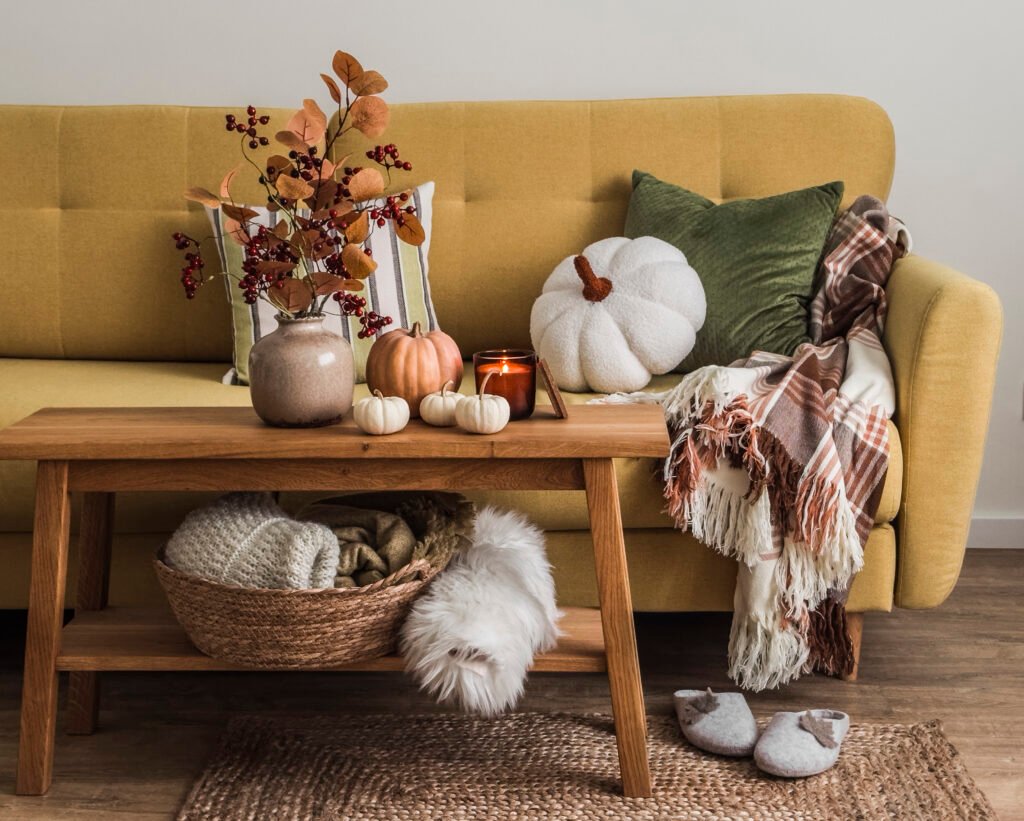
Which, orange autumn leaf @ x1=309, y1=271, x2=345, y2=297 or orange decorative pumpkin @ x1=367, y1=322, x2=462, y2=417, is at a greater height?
orange autumn leaf @ x1=309, y1=271, x2=345, y2=297

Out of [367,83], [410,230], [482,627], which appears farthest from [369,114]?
[482,627]

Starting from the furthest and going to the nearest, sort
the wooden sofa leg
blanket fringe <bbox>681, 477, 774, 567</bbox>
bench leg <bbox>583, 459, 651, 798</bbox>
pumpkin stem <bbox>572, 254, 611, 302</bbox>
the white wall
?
1. the white wall
2. pumpkin stem <bbox>572, 254, 611, 302</bbox>
3. the wooden sofa leg
4. blanket fringe <bbox>681, 477, 774, 567</bbox>
5. bench leg <bbox>583, 459, 651, 798</bbox>

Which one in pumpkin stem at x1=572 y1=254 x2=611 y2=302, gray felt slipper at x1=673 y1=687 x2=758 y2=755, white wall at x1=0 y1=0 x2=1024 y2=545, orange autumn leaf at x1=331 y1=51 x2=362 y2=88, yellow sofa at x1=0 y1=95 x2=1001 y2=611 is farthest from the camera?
white wall at x1=0 y1=0 x2=1024 y2=545

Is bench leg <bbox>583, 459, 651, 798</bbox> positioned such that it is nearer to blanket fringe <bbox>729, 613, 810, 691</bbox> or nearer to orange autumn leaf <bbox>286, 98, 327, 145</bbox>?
blanket fringe <bbox>729, 613, 810, 691</bbox>

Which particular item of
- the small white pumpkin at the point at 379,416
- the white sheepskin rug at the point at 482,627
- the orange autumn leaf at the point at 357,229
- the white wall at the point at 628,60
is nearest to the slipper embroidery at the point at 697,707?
the white sheepskin rug at the point at 482,627

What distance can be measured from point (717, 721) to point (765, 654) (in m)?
0.16

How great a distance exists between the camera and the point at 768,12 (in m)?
2.46

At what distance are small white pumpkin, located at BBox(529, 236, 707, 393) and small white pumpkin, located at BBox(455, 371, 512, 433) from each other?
22.2 inches

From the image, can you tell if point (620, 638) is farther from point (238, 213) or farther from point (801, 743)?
point (238, 213)

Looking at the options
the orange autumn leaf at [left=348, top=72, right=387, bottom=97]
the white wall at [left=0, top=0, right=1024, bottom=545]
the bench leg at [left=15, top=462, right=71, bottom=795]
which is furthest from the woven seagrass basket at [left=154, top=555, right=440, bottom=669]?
the white wall at [left=0, top=0, right=1024, bottom=545]

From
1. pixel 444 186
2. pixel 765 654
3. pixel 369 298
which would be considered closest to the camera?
pixel 765 654

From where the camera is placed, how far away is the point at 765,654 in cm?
167

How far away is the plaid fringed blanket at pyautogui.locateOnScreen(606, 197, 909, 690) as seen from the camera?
1.63 metres

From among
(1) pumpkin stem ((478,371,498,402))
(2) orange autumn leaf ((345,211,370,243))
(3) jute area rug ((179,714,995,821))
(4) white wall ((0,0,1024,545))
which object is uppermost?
(4) white wall ((0,0,1024,545))
